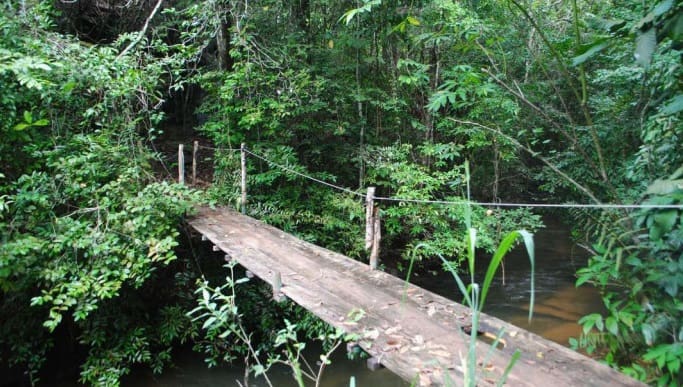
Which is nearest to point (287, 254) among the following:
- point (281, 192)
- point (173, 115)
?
point (281, 192)

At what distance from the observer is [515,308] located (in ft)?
21.6

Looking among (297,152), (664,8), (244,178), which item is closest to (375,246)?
(244,178)

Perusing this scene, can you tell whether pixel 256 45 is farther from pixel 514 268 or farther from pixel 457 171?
pixel 514 268

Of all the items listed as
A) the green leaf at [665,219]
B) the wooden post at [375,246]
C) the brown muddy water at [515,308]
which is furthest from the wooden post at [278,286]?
the green leaf at [665,219]

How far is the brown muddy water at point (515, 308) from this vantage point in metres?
5.05

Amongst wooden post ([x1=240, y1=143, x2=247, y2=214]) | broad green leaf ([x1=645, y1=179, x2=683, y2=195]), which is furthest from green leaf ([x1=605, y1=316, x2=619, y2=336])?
wooden post ([x1=240, y1=143, x2=247, y2=214])

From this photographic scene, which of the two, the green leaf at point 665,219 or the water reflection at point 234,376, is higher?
the green leaf at point 665,219

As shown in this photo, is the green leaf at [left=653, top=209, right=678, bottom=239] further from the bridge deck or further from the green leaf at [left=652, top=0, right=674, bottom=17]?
the green leaf at [left=652, top=0, right=674, bottom=17]

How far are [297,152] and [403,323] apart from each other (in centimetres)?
445

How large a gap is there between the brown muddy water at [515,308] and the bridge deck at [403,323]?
62 cm

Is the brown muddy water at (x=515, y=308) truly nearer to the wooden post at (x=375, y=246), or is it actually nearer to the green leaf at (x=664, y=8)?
the wooden post at (x=375, y=246)

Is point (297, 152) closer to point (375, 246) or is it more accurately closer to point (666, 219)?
point (375, 246)

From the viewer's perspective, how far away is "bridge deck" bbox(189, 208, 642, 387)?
2.21 meters

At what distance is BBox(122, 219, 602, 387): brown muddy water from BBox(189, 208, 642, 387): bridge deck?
62 centimetres
